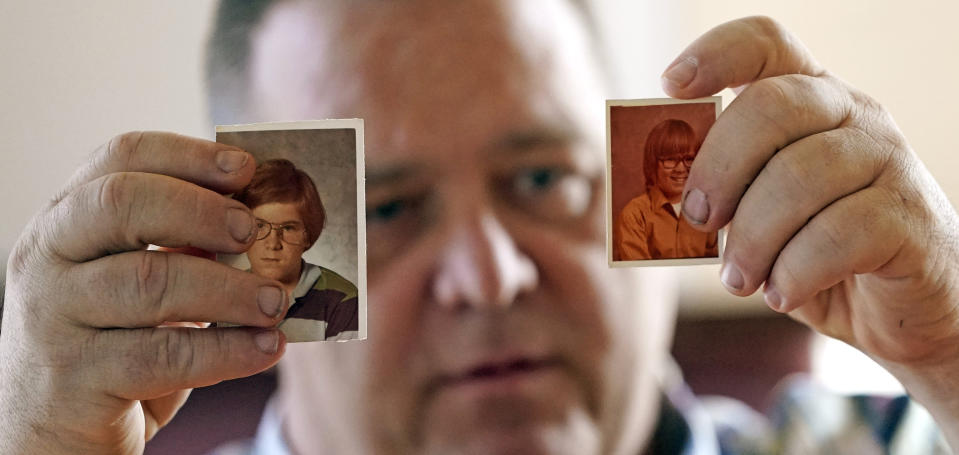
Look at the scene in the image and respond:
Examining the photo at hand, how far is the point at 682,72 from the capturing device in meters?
1.34

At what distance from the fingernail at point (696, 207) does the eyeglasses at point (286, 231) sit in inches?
27.2

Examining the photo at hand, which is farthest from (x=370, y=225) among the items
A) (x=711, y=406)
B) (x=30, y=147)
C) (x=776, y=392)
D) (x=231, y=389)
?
(x=776, y=392)

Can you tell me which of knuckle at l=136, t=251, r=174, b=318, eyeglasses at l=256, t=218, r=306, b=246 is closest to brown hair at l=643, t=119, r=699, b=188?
eyeglasses at l=256, t=218, r=306, b=246

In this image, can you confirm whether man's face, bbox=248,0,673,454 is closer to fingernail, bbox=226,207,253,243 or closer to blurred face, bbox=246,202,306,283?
blurred face, bbox=246,202,306,283

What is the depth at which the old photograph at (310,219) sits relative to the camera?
1305 mm

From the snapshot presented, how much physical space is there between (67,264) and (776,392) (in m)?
1.83

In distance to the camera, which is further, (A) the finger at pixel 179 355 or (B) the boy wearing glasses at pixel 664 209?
(B) the boy wearing glasses at pixel 664 209

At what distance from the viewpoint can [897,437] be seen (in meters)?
2.23

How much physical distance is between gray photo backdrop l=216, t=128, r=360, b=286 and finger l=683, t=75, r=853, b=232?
2.00 feet

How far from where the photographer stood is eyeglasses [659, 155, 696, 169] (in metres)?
1.40

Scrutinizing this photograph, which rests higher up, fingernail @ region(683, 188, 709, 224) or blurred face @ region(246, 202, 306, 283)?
fingernail @ region(683, 188, 709, 224)

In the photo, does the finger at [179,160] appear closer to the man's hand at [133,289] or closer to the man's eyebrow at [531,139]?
the man's hand at [133,289]

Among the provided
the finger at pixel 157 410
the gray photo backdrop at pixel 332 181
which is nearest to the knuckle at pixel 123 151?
the gray photo backdrop at pixel 332 181

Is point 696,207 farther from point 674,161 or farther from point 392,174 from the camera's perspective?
point 392,174
